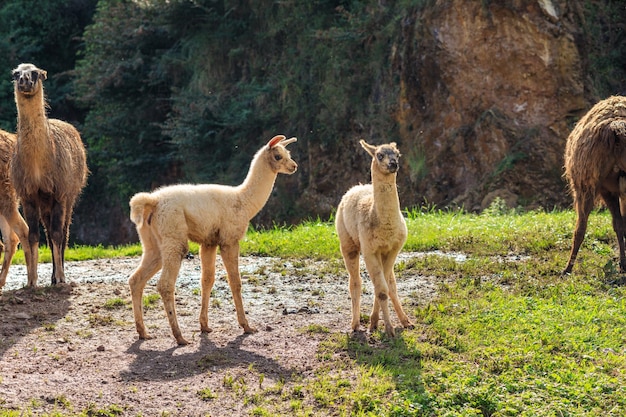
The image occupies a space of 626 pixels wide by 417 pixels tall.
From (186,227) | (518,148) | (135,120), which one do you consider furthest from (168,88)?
(186,227)

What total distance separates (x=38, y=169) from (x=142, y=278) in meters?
2.80

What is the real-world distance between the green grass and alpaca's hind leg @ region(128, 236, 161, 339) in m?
1.43

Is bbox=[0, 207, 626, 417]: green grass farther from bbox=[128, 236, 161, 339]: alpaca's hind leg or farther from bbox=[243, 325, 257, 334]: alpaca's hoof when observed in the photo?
bbox=[128, 236, 161, 339]: alpaca's hind leg

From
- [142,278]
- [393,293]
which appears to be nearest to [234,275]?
[142,278]

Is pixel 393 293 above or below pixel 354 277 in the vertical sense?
below

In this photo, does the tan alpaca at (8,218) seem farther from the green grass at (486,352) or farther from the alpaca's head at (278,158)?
the alpaca's head at (278,158)

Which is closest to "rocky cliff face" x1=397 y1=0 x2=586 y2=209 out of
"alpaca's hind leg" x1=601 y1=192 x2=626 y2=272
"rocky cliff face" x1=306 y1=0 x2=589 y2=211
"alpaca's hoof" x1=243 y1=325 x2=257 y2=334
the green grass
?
"rocky cliff face" x1=306 y1=0 x2=589 y2=211

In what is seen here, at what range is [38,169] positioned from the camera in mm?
10117

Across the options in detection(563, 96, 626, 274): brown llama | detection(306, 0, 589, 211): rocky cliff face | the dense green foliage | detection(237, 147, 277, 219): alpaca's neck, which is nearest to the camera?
detection(237, 147, 277, 219): alpaca's neck

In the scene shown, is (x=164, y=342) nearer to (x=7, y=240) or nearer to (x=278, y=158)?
(x=278, y=158)

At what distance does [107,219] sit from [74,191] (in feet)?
43.5

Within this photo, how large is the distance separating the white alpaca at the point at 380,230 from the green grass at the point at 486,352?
33cm

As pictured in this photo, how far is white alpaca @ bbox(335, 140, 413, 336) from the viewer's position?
775 centimetres

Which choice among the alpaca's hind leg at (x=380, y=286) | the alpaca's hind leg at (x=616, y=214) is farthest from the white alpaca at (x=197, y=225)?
the alpaca's hind leg at (x=616, y=214)
